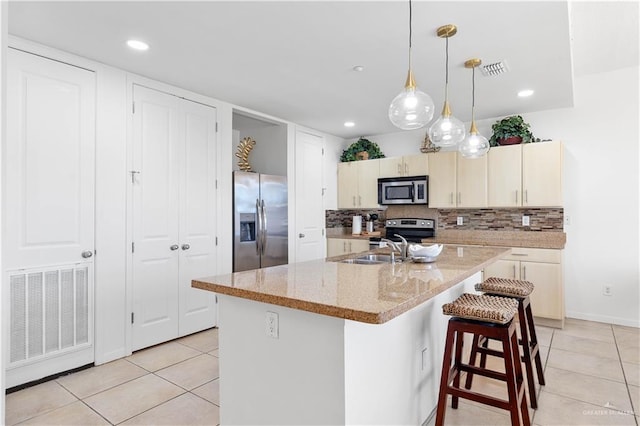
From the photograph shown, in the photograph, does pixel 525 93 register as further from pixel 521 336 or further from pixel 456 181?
pixel 521 336

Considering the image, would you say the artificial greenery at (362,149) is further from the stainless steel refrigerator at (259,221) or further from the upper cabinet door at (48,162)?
the upper cabinet door at (48,162)

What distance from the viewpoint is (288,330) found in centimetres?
158

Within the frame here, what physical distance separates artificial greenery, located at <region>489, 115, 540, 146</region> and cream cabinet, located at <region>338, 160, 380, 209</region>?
167 cm

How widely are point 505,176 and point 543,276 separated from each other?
3.86 ft

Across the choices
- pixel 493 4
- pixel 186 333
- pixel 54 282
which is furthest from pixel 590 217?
pixel 54 282

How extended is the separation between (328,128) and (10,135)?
3.62 metres

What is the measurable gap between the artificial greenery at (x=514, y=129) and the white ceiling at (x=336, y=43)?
34cm

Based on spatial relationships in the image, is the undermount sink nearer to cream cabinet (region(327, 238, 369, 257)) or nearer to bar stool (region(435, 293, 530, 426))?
bar stool (region(435, 293, 530, 426))

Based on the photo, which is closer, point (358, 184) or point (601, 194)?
point (601, 194)

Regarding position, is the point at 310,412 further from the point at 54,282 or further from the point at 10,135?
the point at 10,135

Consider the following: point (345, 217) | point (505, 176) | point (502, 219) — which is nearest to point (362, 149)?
point (345, 217)

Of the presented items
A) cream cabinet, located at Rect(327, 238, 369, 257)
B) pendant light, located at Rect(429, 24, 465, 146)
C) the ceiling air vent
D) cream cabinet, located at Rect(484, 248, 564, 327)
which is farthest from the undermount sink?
cream cabinet, located at Rect(327, 238, 369, 257)

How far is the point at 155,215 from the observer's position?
3.33 meters

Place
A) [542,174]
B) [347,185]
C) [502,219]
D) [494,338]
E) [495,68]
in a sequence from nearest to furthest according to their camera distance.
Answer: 1. [494,338]
2. [495,68]
3. [542,174]
4. [502,219]
5. [347,185]
